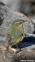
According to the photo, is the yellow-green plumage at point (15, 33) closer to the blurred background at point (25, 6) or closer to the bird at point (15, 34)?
Result: the bird at point (15, 34)

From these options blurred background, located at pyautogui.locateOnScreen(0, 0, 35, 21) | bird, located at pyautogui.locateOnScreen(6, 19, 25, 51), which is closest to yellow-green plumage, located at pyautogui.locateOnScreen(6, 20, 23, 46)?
bird, located at pyautogui.locateOnScreen(6, 19, 25, 51)

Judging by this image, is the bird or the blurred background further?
the blurred background

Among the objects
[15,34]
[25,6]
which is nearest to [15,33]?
[15,34]

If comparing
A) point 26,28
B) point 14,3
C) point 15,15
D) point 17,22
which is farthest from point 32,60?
point 14,3

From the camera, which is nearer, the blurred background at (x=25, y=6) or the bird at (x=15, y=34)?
the bird at (x=15, y=34)

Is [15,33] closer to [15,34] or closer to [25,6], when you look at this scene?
[15,34]

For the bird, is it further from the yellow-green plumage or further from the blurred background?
the blurred background

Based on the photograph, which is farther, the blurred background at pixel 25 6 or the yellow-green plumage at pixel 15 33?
the blurred background at pixel 25 6

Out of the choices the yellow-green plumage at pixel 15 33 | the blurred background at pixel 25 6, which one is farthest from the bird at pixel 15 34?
the blurred background at pixel 25 6

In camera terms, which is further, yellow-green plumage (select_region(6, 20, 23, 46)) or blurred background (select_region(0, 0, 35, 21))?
blurred background (select_region(0, 0, 35, 21))

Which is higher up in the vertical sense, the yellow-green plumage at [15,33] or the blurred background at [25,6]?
the blurred background at [25,6]

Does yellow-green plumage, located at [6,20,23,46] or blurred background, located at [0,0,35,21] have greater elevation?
blurred background, located at [0,0,35,21]

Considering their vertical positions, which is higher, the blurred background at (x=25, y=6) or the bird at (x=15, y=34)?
the blurred background at (x=25, y=6)

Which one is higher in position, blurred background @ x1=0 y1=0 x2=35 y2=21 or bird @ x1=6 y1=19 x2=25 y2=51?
blurred background @ x1=0 y1=0 x2=35 y2=21
